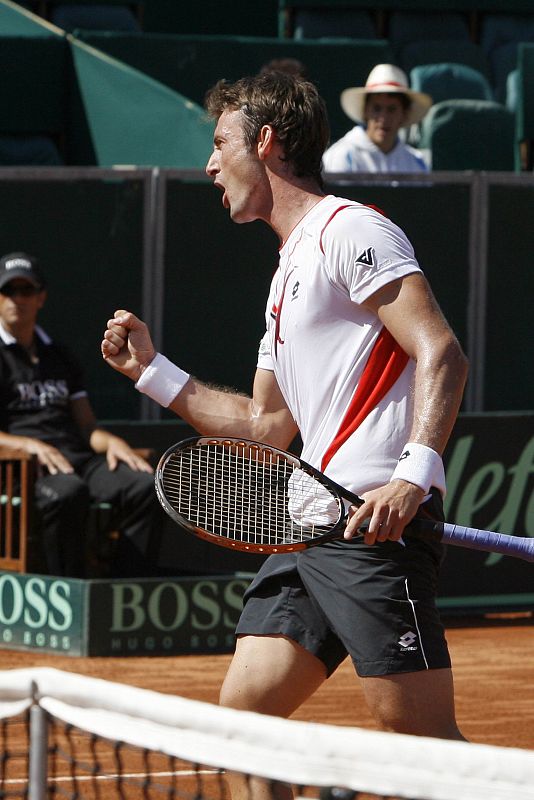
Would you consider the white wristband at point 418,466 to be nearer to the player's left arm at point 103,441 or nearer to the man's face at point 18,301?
the player's left arm at point 103,441

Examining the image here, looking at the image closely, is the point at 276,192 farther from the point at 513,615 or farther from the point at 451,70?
the point at 451,70

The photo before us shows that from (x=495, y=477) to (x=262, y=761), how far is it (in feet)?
19.8

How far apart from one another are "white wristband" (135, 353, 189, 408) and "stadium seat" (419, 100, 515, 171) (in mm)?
7660

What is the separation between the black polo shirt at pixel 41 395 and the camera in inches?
298

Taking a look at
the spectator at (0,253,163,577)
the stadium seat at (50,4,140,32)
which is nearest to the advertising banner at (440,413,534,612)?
the spectator at (0,253,163,577)

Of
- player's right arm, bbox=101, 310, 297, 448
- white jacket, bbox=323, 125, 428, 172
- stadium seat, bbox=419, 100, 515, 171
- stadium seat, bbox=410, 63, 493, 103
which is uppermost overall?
stadium seat, bbox=410, 63, 493, 103

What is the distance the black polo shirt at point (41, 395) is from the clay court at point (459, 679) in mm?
1029

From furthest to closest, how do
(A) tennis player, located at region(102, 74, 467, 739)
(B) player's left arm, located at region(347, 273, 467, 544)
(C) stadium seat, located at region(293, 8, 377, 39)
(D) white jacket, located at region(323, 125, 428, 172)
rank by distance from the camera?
1. (C) stadium seat, located at region(293, 8, 377, 39)
2. (D) white jacket, located at region(323, 125, 428, 172)
3. (A) tennis player, located at region(102, 74, 467, 739)
4. (B) player's left arm, located at region(347, 273, 467, 544)

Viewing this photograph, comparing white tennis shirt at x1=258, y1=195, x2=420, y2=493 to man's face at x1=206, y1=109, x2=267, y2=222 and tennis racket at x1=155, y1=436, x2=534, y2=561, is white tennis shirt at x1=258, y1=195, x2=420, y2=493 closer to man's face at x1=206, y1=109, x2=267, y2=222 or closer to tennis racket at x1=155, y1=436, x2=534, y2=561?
tennis racket at x1=155, y1=436, x2=534, y2=561

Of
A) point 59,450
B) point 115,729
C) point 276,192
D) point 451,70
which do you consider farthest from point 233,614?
point 451,70

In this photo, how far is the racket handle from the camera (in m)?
3.29

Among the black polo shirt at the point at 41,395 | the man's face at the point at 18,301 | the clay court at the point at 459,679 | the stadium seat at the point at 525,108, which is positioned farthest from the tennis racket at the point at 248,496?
the stadium seat at the point at 525,108

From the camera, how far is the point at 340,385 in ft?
11.3

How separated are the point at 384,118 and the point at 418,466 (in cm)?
667
